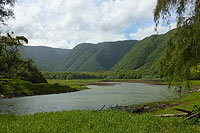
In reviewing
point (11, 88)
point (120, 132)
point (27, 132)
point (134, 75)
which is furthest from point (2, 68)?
point (134, 75)

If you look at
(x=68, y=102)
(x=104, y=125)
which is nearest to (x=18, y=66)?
(x=68, y=102)

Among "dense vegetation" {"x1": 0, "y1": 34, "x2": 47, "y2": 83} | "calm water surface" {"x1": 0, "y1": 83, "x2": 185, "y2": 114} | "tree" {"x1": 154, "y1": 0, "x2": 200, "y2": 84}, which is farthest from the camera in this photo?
"dense vegetation" {"x1": 0, "y1": 34, "x2": 47, "y2": 83}

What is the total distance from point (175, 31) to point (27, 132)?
1113 cm

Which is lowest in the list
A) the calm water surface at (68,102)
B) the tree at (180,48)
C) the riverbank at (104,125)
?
the calm water surface at (68,102)

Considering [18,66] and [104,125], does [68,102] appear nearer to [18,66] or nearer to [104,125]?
[104,125]

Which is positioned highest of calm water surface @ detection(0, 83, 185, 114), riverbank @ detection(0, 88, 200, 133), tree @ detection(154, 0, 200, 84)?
tree @ detection(154, 0, 200, 84)

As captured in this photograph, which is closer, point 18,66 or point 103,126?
point 103,126

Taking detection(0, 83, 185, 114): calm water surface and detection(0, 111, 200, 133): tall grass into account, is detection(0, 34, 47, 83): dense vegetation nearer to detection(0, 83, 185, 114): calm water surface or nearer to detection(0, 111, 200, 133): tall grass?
detection(0, 83, 185, 114): calm water surface

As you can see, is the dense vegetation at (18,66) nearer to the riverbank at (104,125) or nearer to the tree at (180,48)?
the riverbank at (104,125)

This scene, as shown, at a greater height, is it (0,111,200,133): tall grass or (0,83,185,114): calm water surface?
(0,111,200,133): tall grass

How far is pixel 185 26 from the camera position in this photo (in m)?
10.4

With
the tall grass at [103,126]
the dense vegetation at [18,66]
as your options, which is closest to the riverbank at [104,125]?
the tall grass at [103,126]

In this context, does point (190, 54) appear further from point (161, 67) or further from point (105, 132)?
point (105, 132)

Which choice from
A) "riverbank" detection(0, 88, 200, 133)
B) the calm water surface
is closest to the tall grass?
"riverbank" detection(0, 88, 200, 133)
